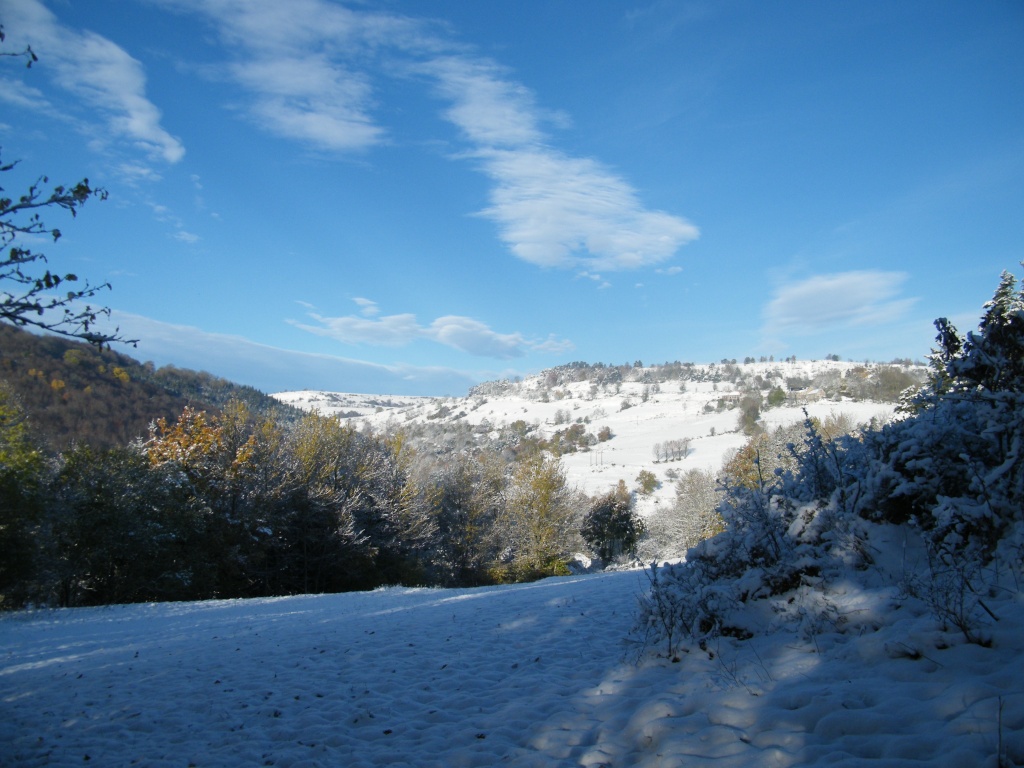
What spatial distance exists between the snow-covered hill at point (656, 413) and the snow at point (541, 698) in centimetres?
6503

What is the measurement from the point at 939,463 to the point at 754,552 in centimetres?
199

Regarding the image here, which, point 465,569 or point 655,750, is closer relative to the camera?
point 655,750

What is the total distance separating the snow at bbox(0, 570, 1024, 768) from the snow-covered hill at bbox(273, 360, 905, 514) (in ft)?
213

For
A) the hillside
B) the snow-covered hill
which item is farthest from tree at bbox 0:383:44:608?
the snow-covered hill

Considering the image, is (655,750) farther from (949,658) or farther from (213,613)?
(213,613)

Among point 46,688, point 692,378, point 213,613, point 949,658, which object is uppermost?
point 692,378

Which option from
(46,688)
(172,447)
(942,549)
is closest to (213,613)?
(46,688)

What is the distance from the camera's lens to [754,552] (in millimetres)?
6141

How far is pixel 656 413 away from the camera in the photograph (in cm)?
14625

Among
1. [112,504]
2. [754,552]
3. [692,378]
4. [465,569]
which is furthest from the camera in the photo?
[692,378]

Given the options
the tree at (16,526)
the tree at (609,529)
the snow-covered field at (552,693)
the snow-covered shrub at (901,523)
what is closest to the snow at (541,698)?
the snow-covered field at (552,693)

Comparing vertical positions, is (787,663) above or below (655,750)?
above

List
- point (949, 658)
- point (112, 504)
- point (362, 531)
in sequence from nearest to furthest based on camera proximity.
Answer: point (949, 658) → point (112, 504) → point (362, 531)

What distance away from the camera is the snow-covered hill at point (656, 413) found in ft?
290
